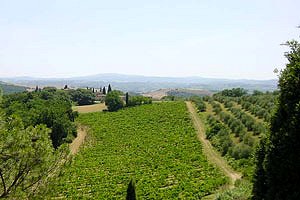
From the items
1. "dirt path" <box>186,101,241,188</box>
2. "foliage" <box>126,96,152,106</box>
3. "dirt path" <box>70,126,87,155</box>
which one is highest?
"foliage" <box>126,96,152,106</box>

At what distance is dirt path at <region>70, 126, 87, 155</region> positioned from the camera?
2165 inches

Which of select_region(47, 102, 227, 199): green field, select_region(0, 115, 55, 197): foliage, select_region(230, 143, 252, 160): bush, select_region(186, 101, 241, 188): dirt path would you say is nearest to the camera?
select_region(0, 115, 55, 197): foliage

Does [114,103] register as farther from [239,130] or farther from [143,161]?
[239,130]

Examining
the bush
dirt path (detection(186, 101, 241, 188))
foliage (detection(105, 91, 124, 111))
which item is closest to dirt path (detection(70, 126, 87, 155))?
foliage (detection(105, 91, 124, 111))

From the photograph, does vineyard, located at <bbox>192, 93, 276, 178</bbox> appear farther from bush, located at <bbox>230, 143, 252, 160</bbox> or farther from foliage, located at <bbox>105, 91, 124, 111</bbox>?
foliage, located at <bbox>105, 91, 124, 111</bbox>

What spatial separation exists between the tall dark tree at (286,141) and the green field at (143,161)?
6.95 m

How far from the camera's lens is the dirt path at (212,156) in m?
32.9

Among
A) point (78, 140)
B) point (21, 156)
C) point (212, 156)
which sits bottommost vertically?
point (78, 140)

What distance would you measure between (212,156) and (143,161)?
8.25 meters

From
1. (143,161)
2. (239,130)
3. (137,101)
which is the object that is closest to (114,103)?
(137,101)

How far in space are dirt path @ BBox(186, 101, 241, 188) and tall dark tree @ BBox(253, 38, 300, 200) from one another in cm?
1872

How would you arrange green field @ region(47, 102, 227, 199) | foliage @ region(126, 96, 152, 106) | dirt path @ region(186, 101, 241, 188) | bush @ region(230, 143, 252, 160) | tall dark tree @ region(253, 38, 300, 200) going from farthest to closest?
foliage @ region(126, 96, 152, 106), bush @ region(230, 143, 252, 160), dirt path @ region(186, 101, 241, 188), green field @ region(47, 102, 227, 199), tall dark tree @ region(253, 38, 300, 200)

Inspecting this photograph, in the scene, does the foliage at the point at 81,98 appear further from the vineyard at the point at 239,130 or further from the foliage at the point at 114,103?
the vineyard at the point at 239,130

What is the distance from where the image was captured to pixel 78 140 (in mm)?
60312
